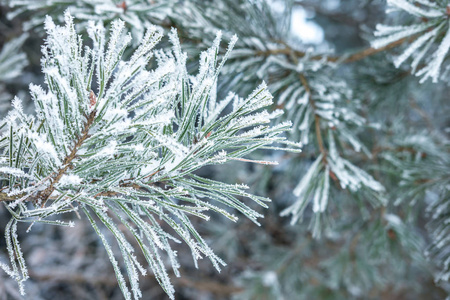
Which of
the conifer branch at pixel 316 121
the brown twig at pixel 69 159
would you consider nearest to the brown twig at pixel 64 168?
the brown twig at pixel 69 159

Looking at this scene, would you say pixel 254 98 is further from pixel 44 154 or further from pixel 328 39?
pixel 328 39

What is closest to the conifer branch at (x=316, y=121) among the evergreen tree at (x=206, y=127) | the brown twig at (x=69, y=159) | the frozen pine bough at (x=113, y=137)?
the evergreen tree at (x=206, y=127)

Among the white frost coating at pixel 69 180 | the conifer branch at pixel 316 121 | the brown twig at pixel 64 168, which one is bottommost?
the white frost coating at pixel 69 180

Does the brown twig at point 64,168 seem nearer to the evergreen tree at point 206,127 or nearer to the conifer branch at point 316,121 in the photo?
the evergreen tree at point 206,127

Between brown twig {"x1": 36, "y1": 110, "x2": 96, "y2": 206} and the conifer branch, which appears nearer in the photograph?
brown twig {"x1": 36, "y1": 110, "x2": 96, "y2": 206}

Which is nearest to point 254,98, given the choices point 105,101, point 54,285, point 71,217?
point 105,101

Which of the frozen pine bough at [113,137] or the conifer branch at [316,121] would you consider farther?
the conifer branch at [316,121]

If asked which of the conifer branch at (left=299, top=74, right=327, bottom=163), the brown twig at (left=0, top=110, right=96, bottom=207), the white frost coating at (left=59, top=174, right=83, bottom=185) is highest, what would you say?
the conifer branch at (left=299, top=74, right=327, bottom=163)

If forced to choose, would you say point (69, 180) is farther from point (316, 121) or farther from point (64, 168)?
point (316, 121)

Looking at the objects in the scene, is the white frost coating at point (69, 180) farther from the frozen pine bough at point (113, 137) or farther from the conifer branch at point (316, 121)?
the conifer branch at point (316, 121)

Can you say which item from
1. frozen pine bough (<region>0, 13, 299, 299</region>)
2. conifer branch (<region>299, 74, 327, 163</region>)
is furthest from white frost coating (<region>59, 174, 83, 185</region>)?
conifer branch (<region>299, 74, 327, 163</region>)

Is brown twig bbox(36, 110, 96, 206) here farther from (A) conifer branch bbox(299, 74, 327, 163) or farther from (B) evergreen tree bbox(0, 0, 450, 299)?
(A) conifer branch bbox(299, 74, 327, 163)

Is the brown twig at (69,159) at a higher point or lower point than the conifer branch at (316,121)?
lower
